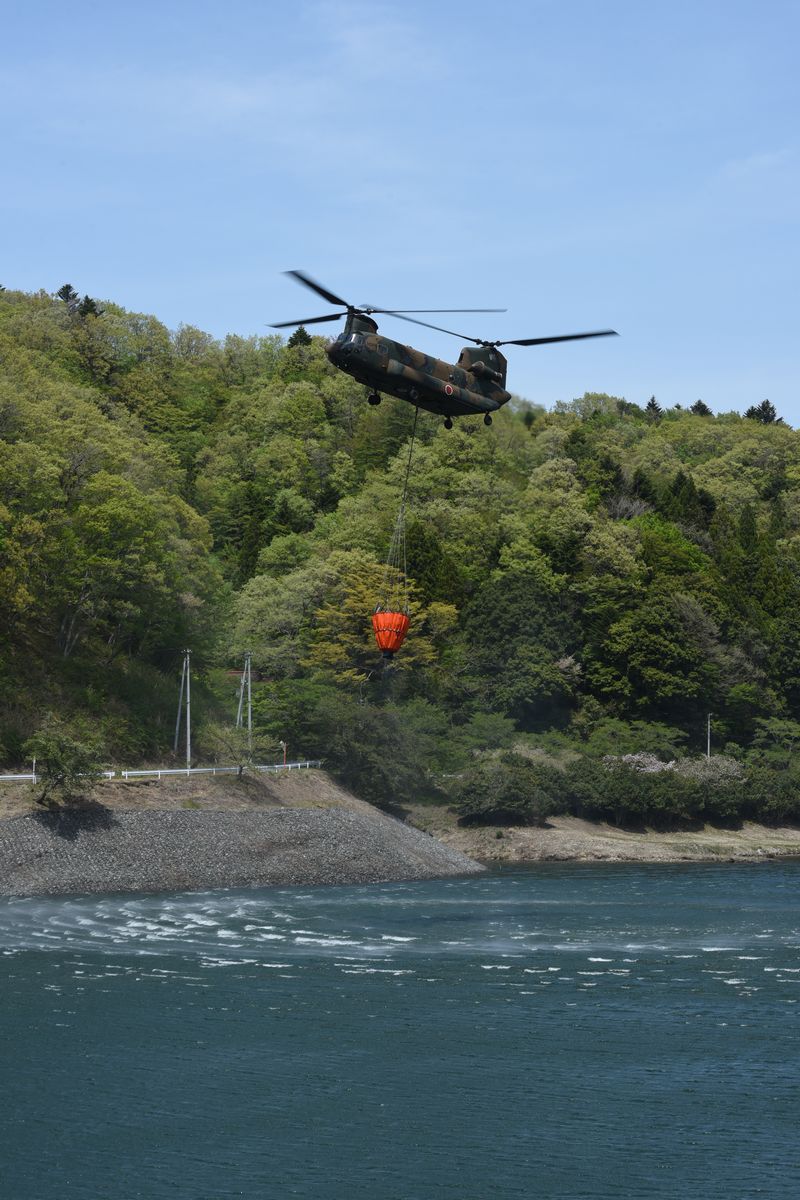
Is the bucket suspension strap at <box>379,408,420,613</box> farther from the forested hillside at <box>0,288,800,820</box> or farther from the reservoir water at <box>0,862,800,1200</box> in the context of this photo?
the reservoir water at <box>0,862,800,1200</box>

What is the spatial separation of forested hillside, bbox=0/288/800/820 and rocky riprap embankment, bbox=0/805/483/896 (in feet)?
28.7

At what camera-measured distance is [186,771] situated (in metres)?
79.2

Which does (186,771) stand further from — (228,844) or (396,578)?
(396,578)

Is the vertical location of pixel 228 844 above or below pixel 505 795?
below

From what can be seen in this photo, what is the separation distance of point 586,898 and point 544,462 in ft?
266

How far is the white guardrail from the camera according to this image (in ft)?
235

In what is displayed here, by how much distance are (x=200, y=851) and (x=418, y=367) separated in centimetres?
3736

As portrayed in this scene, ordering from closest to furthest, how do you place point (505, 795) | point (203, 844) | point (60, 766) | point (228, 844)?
point (60, 766), point (203, 844), point (228, 844), point (505, 795)

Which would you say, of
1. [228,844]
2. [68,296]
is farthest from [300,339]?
[228,844]

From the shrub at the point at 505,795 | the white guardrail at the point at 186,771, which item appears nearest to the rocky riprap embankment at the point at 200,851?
the white guardrail at the point at 186,771

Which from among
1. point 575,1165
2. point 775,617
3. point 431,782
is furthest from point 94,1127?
point 775,617

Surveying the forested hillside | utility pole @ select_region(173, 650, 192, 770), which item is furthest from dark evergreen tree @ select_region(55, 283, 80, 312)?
utility pole @ select_region(173, 650, 192, 770)

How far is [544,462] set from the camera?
5664 inches

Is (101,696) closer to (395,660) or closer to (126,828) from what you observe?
(126,828)
